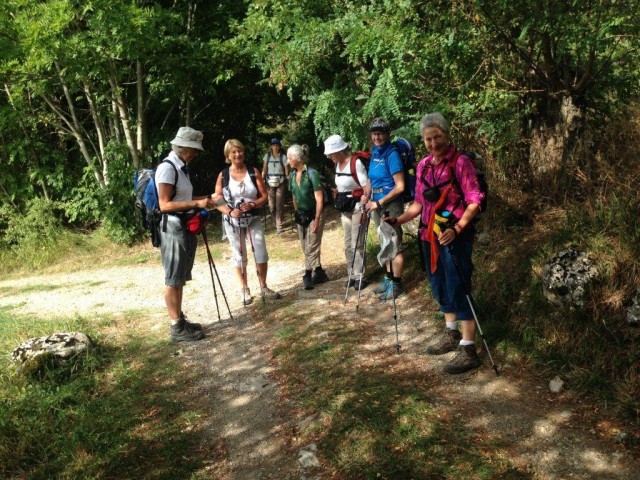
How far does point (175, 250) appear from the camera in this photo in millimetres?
5848

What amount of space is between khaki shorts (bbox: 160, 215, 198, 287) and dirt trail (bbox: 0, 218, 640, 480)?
80cm

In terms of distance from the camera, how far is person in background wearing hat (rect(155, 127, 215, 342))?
18.4 feet

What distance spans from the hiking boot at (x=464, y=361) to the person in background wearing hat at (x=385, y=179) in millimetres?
1342

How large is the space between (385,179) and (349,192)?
750 mm

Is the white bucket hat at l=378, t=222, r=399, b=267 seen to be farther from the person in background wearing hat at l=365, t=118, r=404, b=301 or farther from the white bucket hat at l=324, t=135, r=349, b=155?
the white bucket hat at l=324, t=135, r=349, b=155

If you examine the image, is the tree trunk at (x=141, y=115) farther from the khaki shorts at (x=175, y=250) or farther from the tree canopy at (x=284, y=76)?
the khaki shorts at (x=175, y=250)

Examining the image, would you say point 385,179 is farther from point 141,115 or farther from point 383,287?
point 141,115

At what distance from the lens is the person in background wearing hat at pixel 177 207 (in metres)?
5.62

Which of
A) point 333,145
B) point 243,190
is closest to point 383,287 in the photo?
point 333,145

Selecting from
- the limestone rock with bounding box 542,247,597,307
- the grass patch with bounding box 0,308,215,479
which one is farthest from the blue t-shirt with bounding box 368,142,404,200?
the grass patch with bounding box 0,308,215,479

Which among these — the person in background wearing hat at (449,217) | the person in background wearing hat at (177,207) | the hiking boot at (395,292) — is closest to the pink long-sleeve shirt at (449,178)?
the person in background wearing hat at (449,217)


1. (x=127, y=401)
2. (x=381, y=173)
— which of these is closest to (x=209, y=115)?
(x=381, y=173)

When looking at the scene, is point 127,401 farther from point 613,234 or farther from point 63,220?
point 63,220

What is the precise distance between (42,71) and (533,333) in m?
9.96
